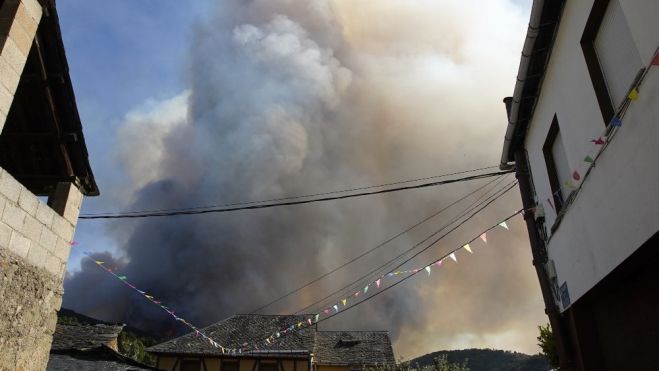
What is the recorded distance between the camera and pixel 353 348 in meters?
28.6

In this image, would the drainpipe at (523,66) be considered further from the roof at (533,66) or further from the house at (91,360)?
the house at (91,360)

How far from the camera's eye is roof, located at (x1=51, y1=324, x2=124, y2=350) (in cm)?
1380

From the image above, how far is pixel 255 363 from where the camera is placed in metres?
24.4

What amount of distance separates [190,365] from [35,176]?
21.2 m

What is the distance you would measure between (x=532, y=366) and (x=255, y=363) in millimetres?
53144

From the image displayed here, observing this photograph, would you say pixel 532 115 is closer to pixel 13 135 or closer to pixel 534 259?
pixel 534 259

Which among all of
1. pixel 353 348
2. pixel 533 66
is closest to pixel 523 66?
pixel 533 66

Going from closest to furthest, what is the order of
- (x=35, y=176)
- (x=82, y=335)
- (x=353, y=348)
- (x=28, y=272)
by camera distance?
(x=28, y=272), (x=35, y=176), (x=82, y=335), (x=353, y=348)

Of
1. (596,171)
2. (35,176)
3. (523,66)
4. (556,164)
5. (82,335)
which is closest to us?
(596,171)

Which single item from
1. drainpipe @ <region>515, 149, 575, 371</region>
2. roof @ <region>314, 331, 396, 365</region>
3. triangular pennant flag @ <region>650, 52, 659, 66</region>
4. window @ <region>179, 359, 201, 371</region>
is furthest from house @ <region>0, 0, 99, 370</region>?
roof @ <region>314, 331, 396, 365</region>

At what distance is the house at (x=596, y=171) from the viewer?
3.85m

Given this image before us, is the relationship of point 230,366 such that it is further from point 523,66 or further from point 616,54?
point 616,54

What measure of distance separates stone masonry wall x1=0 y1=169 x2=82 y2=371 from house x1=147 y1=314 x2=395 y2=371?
65.8ft

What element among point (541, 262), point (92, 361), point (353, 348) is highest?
point (353, 348)
